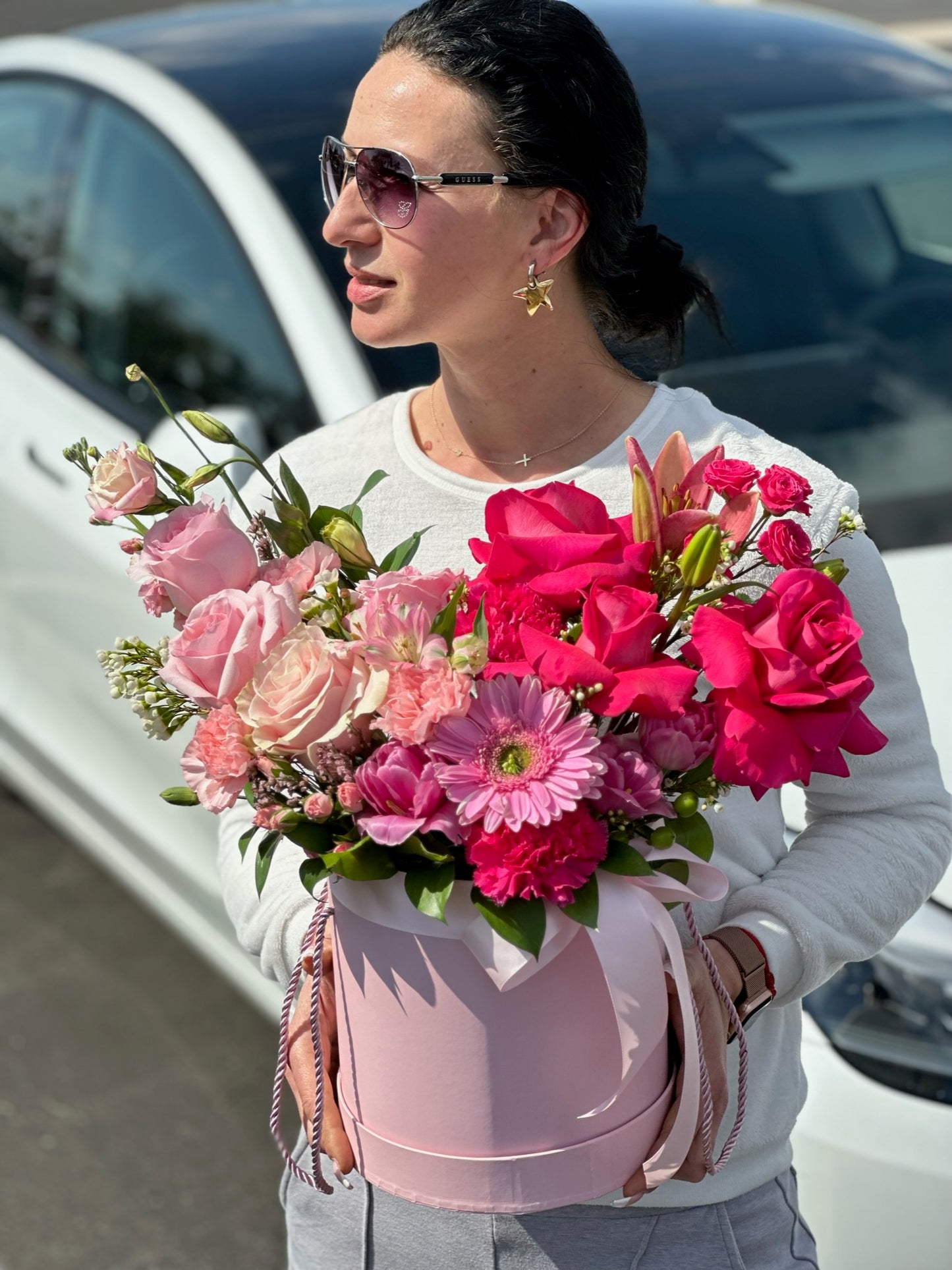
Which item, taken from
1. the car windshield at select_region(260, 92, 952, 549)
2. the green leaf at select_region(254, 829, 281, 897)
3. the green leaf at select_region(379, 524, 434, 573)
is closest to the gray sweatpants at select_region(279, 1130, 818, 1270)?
the green leaf at select_region(254, 829, 281, 897)

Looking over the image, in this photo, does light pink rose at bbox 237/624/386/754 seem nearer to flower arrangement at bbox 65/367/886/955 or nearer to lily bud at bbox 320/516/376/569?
flower arrangement at bbox 65/367/886/955

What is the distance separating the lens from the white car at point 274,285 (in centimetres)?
264

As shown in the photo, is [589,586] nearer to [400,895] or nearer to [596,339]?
[400,895]

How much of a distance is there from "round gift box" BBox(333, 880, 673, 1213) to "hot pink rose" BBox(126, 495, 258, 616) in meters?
0.25

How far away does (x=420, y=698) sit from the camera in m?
1.09

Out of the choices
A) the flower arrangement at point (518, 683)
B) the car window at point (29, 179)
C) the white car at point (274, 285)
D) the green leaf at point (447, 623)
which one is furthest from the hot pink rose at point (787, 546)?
the car window at point (29, 179)

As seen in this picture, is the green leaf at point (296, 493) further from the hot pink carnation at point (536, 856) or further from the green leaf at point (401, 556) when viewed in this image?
the hot pink carnation at point (536, 856)

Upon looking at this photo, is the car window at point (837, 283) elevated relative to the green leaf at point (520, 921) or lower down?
lower down

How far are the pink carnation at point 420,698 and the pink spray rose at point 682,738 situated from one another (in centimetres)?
14

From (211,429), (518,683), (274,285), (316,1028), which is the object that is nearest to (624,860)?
(518,683)

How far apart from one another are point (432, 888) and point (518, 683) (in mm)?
160

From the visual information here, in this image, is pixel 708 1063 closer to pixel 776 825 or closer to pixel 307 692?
pixel 776 825

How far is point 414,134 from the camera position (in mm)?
1424

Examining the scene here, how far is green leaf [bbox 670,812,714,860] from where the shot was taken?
118 centimetres
